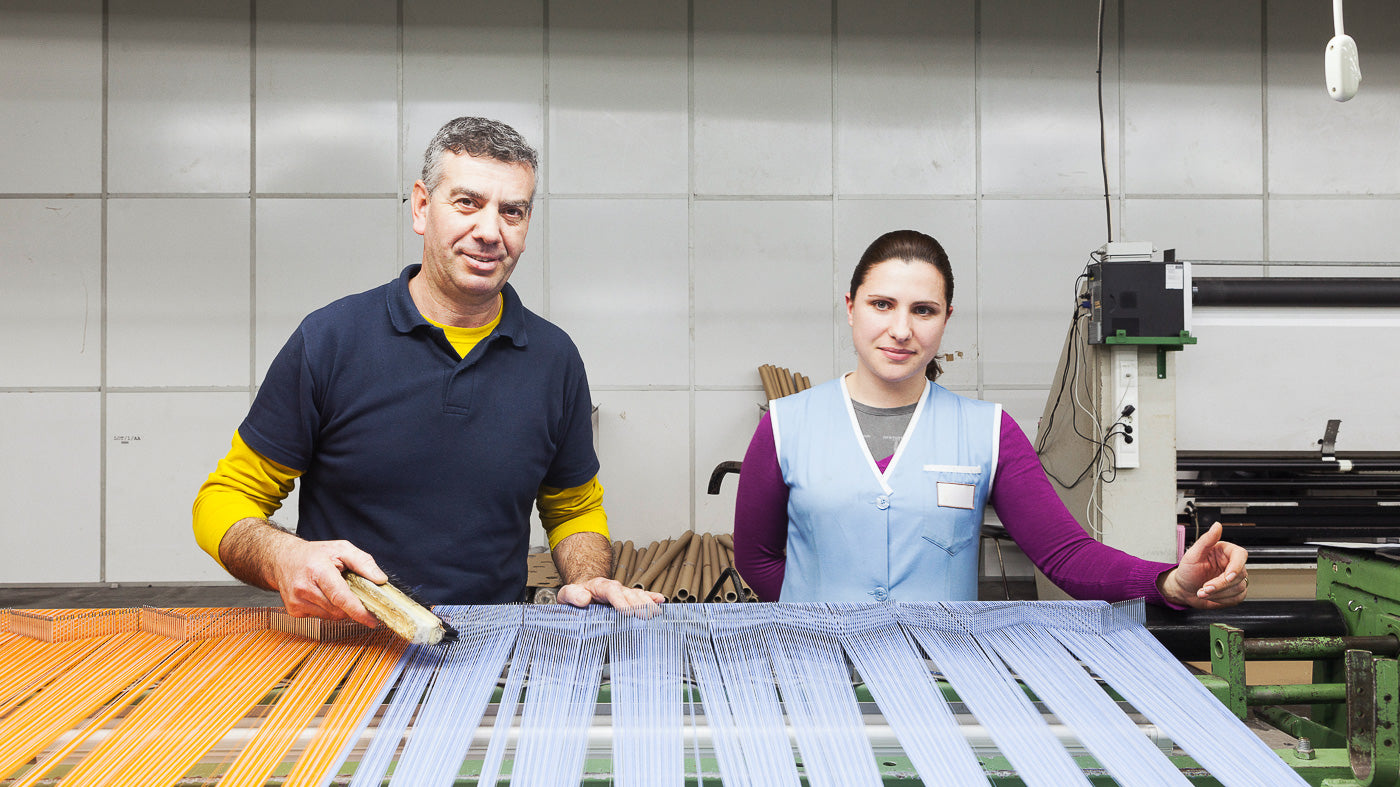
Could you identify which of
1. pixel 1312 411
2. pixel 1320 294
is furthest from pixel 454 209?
pixel 1312 411

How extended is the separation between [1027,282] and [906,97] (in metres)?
1.26

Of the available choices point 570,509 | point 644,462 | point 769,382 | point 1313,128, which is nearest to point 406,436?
point 570,509

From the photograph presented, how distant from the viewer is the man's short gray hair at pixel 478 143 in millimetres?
1267

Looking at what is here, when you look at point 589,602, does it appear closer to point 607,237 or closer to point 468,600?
point 468,600

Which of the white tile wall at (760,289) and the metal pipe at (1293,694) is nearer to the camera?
the metal pipe at (1293,694)

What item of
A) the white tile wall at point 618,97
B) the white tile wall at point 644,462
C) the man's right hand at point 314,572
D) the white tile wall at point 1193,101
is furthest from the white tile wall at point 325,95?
the white tile wall at point 1193,101

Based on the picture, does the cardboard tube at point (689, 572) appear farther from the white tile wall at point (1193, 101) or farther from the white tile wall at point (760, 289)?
the white tile wall at point (1193, 101)

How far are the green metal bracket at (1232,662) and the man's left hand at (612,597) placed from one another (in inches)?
26.7

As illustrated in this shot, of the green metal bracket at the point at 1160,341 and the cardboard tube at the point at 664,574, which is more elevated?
the green metal bracket at the point at 1160,341

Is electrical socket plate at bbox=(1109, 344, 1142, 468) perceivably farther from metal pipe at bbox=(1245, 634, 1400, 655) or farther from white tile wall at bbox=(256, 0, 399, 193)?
white tile wall at bbox=(256, 0, 399, 193)

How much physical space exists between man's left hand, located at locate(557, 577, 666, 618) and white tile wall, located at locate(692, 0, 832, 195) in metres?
3.78

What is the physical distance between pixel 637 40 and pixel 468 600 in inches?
160

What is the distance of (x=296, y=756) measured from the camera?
2.48 ft

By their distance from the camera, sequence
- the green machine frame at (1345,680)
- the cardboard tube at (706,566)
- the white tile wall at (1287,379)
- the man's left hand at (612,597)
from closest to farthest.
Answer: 1. the green machine frame at (1345,680)
2. the man's left hand at (612,597)
3. the white tile wall at (1287,379)
4. the cardboard tube at (706,566)
